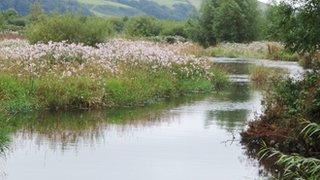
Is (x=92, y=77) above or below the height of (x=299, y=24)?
below

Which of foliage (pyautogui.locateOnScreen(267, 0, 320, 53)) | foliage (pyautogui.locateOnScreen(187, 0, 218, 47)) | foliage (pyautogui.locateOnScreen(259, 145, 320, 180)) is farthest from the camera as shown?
foliage (pyautogui.locateOnScreen(187, 0, 218, 47))

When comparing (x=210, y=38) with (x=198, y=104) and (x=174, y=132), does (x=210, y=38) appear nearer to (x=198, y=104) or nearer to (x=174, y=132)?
(x=198, y=104)

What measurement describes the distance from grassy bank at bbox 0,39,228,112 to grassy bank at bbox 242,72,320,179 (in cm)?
689

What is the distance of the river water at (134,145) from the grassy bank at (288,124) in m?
0.48

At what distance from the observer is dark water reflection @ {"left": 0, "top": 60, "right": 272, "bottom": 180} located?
13.0 meters

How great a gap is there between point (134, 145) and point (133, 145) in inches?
1.0

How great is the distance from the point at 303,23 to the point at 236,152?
3.90 metres

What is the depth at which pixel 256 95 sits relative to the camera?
88.4ft

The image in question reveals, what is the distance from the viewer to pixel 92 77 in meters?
22.2

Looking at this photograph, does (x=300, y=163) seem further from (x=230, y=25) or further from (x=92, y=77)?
(x=230, y=25)

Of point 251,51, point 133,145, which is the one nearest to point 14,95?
point 133,145

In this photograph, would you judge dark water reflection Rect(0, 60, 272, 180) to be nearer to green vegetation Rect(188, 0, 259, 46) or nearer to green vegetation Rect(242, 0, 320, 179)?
green vegetation Rect(242, 0, 320, 179)

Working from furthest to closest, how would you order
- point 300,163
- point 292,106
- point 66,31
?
1. point 66,31
2. point 292,106
3. point 300,163

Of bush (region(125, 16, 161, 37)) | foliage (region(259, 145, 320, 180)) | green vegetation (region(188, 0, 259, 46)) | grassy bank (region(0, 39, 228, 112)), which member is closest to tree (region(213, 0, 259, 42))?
green vegetation (region(188, 0, 259, 46))
